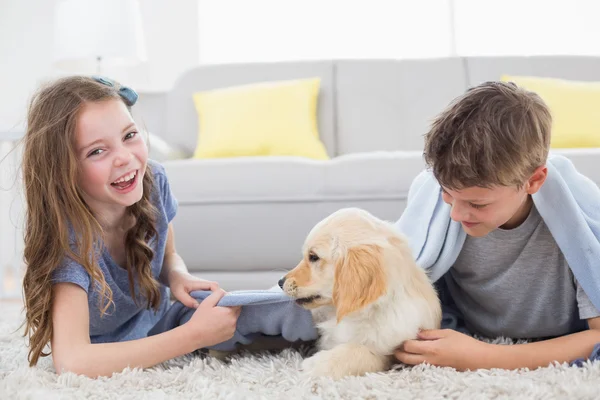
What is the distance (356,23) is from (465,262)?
298 cm

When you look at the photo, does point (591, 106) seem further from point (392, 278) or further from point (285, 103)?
point (392, 278)

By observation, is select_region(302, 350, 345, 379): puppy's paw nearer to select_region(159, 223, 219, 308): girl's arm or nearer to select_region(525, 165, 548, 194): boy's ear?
select_region(159, 223, 219, 308): girl's arm

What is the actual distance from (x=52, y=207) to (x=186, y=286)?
1.21 ft

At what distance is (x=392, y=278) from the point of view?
3.91 ft

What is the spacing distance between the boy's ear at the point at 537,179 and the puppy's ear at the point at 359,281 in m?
0.33

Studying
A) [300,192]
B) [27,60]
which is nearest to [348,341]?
[300,192]

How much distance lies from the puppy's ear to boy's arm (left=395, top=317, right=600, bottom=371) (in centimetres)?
16

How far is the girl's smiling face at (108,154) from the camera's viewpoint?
1354mm

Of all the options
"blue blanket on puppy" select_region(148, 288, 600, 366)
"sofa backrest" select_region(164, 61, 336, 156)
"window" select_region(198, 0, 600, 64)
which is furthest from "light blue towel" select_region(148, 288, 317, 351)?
"window" select_region(198, 0, 600, 64)

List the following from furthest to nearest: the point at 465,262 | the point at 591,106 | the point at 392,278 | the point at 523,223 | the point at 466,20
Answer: the point at 466,20, the point at 591,106, the point at 465,262, the point at 523,223, the point at 392,278

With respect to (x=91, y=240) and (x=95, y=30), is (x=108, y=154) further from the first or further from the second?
(x=95, y=30)

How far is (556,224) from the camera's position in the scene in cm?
128

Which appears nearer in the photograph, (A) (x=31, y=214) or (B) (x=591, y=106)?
(A) (x=31, y=214)

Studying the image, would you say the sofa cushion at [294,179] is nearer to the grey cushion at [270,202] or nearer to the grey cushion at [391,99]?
the grey cushion at [270,202]
